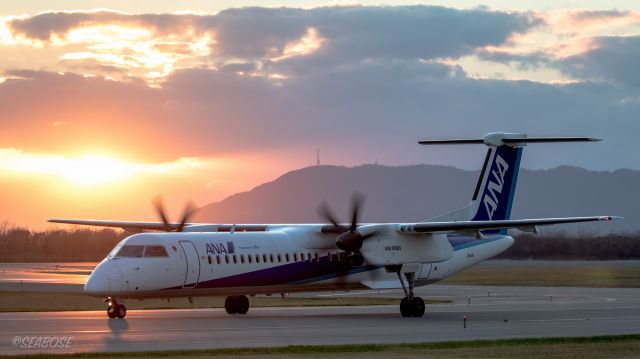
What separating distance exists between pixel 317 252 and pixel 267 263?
2030 mm

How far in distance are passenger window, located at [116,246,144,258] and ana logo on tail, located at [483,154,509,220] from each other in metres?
13.4

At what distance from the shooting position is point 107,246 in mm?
111875

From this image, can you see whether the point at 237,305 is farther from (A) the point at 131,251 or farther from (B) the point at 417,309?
(B) the point at 417,309

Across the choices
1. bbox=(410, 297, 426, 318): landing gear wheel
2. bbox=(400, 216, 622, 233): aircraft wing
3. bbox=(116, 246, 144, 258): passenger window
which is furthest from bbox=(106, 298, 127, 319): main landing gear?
bbox=(400, 216, 622, 233): aircraft wing

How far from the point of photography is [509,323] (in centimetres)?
2964

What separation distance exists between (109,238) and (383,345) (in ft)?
307

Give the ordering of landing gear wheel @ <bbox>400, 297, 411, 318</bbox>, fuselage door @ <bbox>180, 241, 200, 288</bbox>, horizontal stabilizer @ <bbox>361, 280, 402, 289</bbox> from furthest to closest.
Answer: horizontal stabilizer @ <bbox>361, 280, 402, 289</bbox>, landing gear wheel @ <bbox>400, 297, 411, 318</bbox>, fuselage door @ <bbox>180, 241, 200, 288</bbox>

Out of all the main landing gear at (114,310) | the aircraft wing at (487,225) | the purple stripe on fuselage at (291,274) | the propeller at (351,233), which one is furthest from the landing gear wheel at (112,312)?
the aircraft wing at (487,225)

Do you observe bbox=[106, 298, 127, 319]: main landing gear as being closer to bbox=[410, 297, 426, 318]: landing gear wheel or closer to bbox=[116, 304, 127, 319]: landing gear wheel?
bbox=[116, 304, 127, 319]: landing gear wheel

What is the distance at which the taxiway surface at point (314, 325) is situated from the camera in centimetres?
2316

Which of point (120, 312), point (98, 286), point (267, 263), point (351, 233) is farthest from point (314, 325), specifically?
point (98, 286)

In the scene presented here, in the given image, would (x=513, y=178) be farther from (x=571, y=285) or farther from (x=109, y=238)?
(x=109, y=238)

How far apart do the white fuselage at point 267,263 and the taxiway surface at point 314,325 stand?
96 cm

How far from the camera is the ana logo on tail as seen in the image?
121 ft
